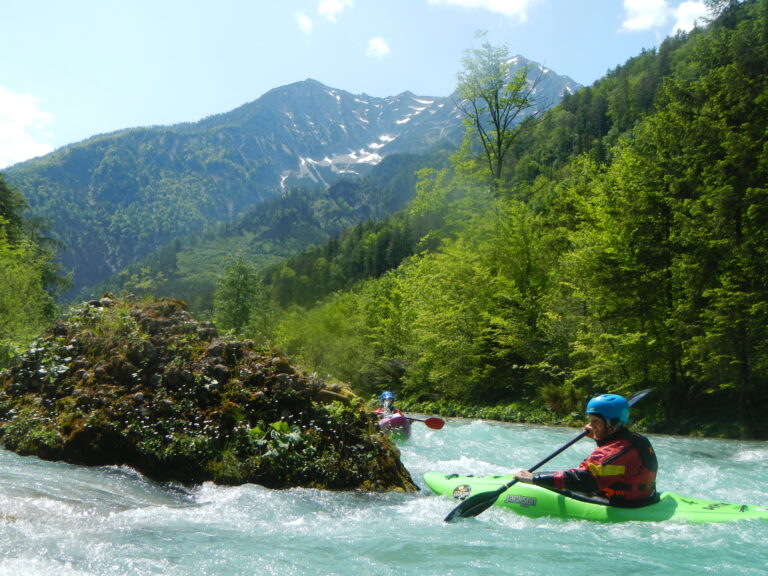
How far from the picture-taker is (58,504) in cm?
607

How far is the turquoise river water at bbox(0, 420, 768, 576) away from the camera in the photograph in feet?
16.4

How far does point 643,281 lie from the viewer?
1688cm

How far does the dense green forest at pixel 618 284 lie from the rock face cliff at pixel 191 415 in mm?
1336

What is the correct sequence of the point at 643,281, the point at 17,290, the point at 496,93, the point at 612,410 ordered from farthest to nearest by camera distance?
the point at 496,93, the point at 17,290, the point at 643,281, the point at 612,410

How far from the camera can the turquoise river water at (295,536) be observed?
4988 millimetres

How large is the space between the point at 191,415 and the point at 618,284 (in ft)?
43.2

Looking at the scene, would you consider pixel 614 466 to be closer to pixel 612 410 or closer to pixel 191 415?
pixel 612 410

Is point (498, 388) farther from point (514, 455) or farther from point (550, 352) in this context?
point (514, 455)

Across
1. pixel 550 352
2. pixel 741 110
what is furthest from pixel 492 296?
pixel 741 110

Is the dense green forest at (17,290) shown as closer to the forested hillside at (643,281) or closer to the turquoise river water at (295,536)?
the turquoise river water at (295,536)

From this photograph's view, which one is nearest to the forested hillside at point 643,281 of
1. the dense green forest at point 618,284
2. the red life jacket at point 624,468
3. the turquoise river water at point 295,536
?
the dense green forest at point 618,284

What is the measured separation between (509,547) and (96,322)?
7.72 metres

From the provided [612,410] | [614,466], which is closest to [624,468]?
[614,466]

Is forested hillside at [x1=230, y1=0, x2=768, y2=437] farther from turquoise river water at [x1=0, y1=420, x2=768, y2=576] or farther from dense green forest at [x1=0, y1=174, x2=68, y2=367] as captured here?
dense green forest at [x1=0, y1=174, x2=68, y2=367]
